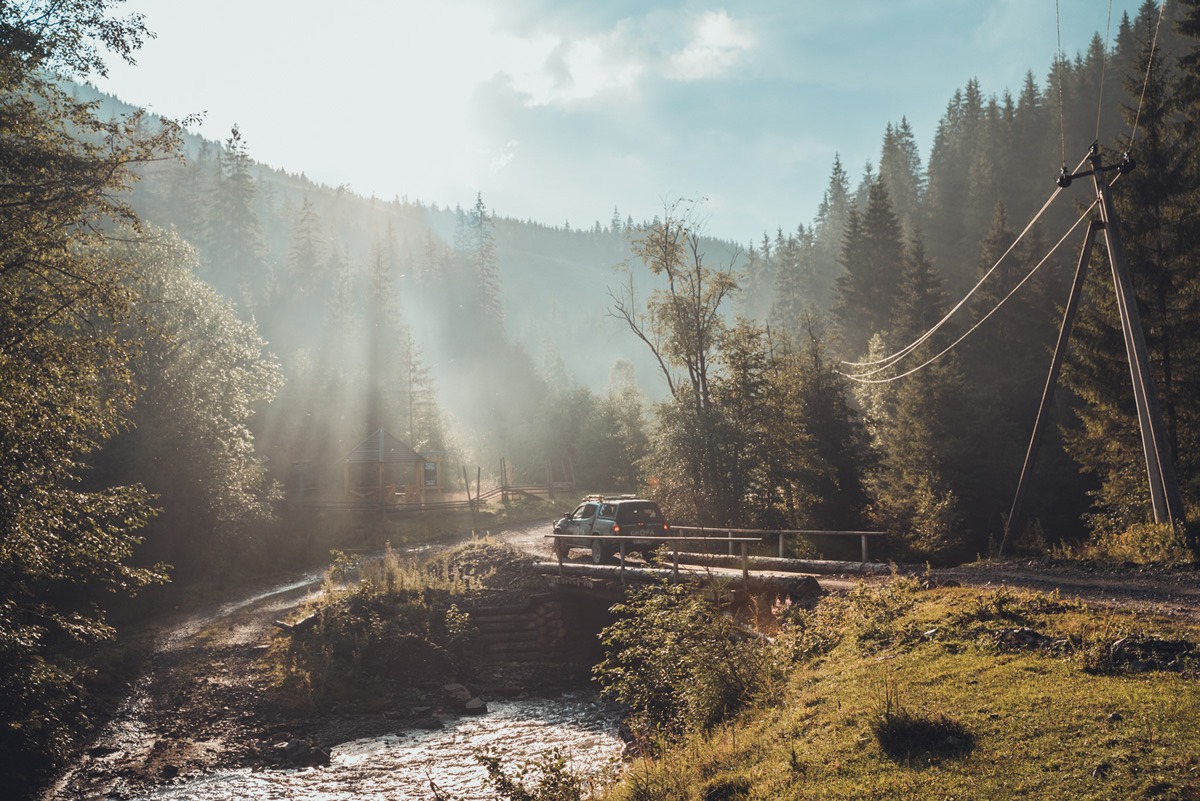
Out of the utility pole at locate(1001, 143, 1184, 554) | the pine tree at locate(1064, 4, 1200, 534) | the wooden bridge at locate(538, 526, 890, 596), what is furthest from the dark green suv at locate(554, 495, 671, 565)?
the pine tree at locate(1064, 4, 1200, 534)

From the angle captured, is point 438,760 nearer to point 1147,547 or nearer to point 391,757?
point 391,757

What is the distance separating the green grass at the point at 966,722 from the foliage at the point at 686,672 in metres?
0.60

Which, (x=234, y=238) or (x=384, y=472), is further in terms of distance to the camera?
(x=234, y=238)

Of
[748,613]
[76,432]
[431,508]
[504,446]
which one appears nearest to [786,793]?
[748,613]

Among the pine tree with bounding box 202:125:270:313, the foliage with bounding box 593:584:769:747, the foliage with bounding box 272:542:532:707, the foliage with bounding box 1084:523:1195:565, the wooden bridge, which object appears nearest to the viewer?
the foliage with bounding box 593:584:769:747

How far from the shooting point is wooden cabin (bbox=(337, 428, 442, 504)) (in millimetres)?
52769

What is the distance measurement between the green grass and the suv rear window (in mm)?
14170

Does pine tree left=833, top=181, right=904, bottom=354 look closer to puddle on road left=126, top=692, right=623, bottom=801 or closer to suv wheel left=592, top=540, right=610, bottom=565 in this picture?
suv wheel left=592, top=540, right=610, bottom=565

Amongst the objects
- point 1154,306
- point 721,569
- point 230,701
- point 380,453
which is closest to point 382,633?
point 230,701

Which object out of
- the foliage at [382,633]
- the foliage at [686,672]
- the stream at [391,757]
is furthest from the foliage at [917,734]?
the foliage at [382,633]

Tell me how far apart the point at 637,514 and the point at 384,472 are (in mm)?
33777

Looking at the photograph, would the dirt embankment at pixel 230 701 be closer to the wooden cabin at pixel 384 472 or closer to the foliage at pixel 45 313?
the foliage at pixel 45 313

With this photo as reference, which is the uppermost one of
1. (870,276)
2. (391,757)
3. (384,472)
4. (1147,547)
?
(870,276)

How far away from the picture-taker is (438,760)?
15102mm
